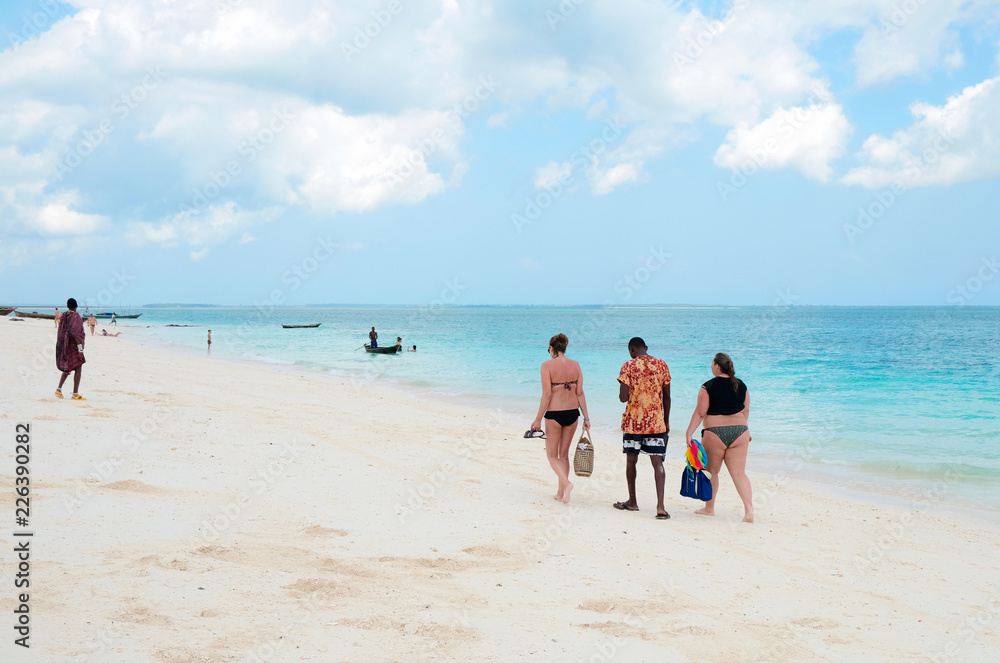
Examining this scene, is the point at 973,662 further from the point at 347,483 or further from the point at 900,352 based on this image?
the point at 900,352

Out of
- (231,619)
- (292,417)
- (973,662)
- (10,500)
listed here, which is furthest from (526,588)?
(292,417)

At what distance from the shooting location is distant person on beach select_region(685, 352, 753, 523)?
274 inches

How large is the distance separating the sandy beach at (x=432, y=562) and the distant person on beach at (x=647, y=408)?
692 millimetres

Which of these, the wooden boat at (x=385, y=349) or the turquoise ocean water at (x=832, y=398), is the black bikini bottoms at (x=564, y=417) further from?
the wooden boat at (x=385, y=349)

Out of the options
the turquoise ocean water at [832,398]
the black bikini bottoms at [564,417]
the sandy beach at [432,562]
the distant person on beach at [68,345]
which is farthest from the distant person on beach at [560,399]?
the distant person on beach at [68,345]

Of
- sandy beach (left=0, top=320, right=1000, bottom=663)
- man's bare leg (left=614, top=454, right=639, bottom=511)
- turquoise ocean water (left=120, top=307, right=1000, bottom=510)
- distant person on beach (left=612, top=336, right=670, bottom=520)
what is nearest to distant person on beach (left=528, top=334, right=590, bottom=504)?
distant person on beach (left=612, top=336, right=670, bottom=520)

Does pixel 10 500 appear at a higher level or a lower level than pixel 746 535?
higher

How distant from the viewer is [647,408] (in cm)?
700

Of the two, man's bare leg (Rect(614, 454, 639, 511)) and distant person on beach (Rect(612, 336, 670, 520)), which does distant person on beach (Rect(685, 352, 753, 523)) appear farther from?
man's bare leg (Rect(614, 454, 639, 511))

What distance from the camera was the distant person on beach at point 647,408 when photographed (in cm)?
697

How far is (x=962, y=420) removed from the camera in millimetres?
16672

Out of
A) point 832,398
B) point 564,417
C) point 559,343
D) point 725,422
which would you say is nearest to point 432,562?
point 564,417

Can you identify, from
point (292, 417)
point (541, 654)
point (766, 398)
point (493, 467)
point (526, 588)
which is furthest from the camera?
point (766, 398)

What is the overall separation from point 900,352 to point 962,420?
31.0 meters
